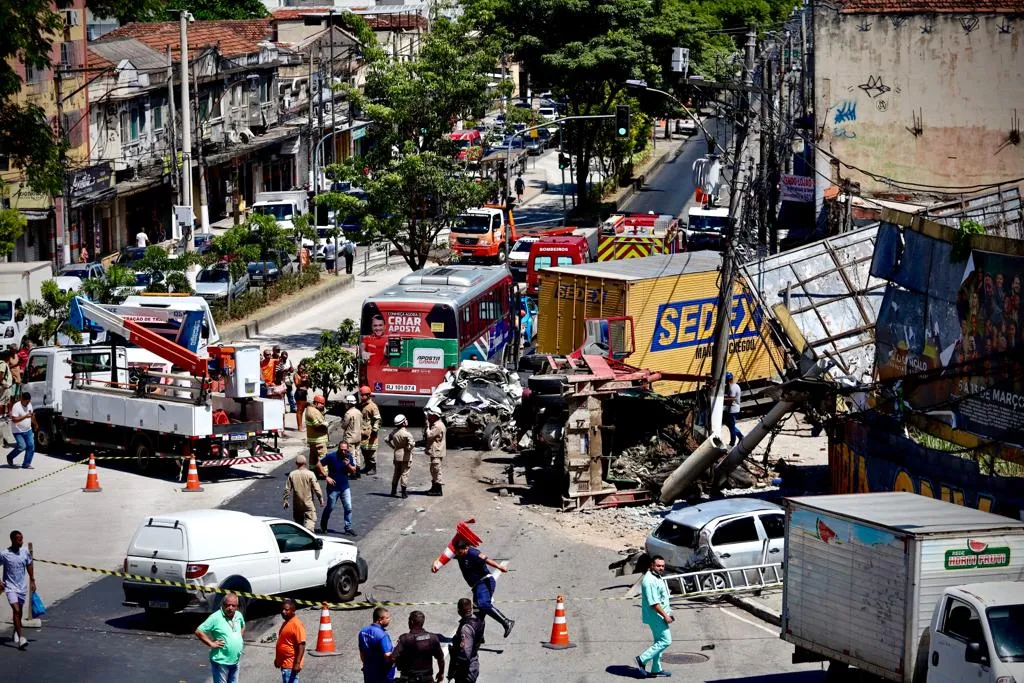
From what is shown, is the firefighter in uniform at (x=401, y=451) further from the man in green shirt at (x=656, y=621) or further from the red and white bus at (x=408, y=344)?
the man in green shirt at (x=656, y=621)

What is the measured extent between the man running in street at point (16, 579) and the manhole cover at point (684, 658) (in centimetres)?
786

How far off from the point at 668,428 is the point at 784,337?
3.06m

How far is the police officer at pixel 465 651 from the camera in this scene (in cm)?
1597

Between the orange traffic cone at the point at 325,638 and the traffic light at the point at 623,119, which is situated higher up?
the traffic light at the point at 623,119

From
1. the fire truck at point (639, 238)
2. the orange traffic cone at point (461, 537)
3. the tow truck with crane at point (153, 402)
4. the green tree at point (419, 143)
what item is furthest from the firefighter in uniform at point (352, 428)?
the fire truck at point (639, 238)

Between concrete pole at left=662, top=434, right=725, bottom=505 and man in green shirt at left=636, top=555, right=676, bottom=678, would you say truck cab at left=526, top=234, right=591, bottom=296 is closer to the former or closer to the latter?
concrete pole at left=662, top=434, right=725, bottom=505

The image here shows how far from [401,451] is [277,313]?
69.7 ft

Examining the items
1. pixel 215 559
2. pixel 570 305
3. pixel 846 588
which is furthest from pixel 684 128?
pixel 846 588

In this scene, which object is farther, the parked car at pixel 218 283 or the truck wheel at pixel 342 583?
the parked car at pixel 218 283

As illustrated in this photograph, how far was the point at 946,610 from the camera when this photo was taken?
14594 mm

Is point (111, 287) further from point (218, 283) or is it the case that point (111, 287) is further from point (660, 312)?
point (660, 312)

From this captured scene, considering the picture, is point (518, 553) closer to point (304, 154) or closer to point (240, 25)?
point (304, 154)

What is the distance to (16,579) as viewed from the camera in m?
18.2

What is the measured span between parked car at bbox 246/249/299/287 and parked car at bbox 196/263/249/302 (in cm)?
110
